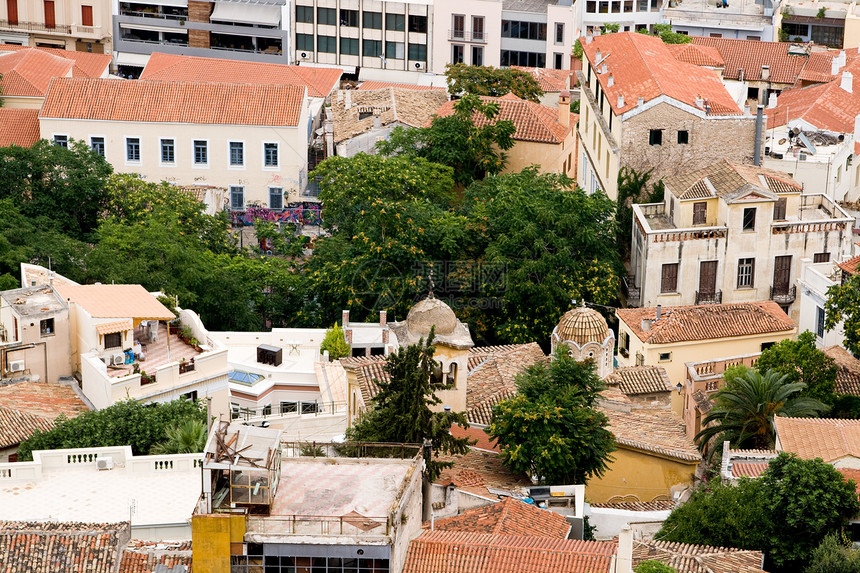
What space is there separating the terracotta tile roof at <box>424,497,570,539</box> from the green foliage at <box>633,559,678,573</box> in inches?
148

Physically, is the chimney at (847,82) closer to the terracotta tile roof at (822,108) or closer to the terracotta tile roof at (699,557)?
the terracotta tile roof at (822,108)

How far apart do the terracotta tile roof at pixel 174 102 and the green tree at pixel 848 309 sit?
36138 millimetres

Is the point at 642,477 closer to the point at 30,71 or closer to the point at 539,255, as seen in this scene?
the point at 539,255

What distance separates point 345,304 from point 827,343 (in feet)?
67.2

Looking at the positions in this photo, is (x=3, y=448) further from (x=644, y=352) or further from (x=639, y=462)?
(x=644, y=352)

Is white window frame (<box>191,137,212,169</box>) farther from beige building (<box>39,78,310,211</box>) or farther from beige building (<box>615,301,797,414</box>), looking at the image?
beige building (<box>615,301,797,414</box>)

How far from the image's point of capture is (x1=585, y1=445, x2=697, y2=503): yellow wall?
4744 centimetres

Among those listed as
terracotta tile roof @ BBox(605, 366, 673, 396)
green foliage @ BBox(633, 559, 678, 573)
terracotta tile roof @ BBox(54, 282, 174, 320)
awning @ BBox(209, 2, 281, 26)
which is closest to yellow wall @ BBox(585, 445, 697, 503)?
terracotta tile roof @ BBox(605, 366, 673, 396)

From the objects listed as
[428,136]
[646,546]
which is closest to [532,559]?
[646,546]

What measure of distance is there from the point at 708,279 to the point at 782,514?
2685 centimetres

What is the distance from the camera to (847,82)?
83.8 m

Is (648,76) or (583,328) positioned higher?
(648,76)

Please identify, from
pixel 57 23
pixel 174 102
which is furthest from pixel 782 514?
pixel 57 23

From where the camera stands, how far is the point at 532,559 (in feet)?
109
